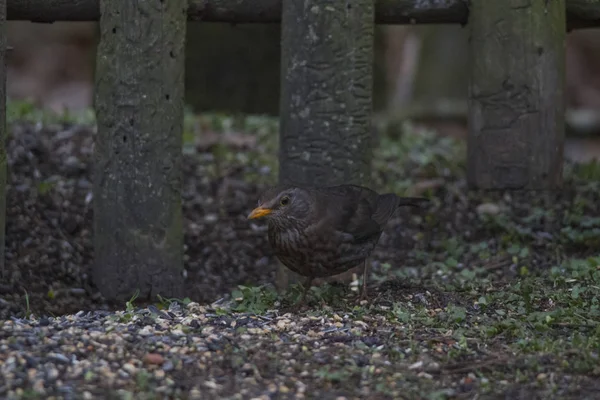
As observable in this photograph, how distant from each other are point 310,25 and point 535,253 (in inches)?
83.1

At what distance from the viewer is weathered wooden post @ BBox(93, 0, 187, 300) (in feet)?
17.9

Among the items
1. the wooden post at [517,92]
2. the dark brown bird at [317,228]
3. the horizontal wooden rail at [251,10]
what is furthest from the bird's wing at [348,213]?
the horizontal wooden rail at [251,10]

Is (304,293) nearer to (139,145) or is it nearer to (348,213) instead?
(348,213)

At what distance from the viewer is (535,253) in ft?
21.8

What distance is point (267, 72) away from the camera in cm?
1055

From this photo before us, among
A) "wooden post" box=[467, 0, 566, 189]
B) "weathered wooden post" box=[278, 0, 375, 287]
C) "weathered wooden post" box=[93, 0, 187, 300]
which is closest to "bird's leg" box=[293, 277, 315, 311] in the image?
"weathered wooden post" box=[278, 0, 375, 287]

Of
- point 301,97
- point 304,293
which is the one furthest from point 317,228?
point 301,97

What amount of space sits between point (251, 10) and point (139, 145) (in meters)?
1.04

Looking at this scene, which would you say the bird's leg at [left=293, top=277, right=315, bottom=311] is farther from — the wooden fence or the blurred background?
the blurred background

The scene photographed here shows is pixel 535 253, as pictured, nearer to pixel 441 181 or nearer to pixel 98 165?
pixel 441 181

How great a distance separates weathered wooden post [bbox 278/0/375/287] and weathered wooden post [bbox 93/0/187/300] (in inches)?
24.0

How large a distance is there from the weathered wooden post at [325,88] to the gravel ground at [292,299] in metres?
0.70

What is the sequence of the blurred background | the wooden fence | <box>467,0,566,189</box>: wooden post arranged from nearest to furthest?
the wooden fence, <box>467,0,566,189</box>: wooden post, the blurred background

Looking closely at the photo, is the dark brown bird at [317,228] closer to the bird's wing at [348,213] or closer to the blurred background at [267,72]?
the bird's wing at [348,213]
